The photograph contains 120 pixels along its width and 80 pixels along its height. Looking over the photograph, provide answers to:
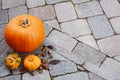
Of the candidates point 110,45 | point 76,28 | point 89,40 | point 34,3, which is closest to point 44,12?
point 34,3

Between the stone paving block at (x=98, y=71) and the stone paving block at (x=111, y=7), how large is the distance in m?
0.83

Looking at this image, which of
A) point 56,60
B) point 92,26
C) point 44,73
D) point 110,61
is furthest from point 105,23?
point 44,73

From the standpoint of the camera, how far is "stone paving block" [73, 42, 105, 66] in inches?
113

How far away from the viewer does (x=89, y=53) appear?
2.94m

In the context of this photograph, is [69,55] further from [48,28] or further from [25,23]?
[25,23]

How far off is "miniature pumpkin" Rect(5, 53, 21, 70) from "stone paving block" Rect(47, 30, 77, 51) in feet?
1.73

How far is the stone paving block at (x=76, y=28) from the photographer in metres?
3.15

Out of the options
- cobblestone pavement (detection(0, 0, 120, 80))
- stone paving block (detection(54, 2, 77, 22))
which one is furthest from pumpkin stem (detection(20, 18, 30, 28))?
stone paving block (detection(54, 2, 77, 22))

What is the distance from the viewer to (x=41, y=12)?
3424mm

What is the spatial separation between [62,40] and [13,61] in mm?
685

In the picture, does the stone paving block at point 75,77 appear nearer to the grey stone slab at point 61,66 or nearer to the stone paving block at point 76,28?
the grey stone slab at point 61,66

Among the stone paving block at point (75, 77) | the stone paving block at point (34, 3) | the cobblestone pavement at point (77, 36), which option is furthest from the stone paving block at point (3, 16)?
the stone paving block at point (75, 77)

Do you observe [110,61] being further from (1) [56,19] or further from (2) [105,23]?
(1) [56,19]

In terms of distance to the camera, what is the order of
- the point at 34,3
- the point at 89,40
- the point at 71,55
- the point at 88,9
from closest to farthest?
the point at 71,55 < the point at 89,40 < the point at 88,9 < the point at 34,3
